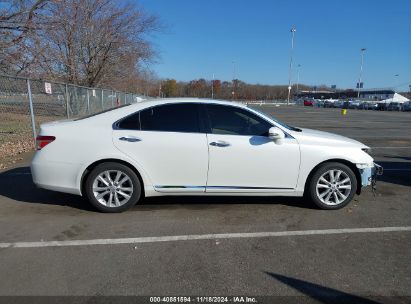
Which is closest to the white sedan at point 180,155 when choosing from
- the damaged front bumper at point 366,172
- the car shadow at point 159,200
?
the damaged front bumper at point 366,172

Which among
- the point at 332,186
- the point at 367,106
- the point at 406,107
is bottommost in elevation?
the point at 367,106

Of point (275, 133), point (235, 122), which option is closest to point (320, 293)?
point (275, 133)

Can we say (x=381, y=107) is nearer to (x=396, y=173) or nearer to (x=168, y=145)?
(x=396, y=173)

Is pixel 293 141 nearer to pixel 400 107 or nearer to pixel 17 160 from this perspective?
pixel 17 160

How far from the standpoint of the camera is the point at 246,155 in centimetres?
494

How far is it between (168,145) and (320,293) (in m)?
2.64

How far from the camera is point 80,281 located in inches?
128

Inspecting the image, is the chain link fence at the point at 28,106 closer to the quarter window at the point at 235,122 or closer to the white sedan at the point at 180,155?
the white sedan at the point at 180,155

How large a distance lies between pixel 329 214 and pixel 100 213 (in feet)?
10.3

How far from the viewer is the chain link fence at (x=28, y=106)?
10188 mm

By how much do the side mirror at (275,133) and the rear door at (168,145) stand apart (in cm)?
88

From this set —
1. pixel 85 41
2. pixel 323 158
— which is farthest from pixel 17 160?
pixel 85 41

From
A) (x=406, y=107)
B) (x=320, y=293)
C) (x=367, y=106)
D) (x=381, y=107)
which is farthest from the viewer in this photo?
(x=367, y=106)

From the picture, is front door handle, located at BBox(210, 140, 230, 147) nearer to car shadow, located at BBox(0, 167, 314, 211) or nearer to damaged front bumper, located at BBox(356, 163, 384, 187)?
car shadow, located at BBox(0, 167, 314, 211)
